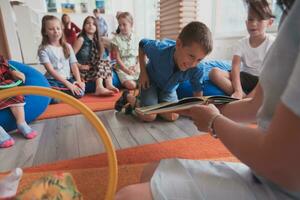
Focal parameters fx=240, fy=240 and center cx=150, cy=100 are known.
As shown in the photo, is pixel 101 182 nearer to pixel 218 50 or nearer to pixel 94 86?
pixel 94 86

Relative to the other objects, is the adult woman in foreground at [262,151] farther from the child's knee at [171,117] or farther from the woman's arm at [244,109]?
the child's knee at [171,117]

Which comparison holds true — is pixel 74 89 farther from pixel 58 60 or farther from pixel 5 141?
pixel 5 141

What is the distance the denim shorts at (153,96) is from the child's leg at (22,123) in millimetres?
591

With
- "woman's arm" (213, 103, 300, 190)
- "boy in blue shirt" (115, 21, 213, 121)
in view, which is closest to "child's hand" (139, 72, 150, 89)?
"boy in blue shirt" (115, 21, 213, 121)

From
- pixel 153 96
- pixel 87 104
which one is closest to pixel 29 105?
pixel 87 104

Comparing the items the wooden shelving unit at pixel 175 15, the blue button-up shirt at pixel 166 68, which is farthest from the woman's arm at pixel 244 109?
the wooden shelving unit at pixel 175 15

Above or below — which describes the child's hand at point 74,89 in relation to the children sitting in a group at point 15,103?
below

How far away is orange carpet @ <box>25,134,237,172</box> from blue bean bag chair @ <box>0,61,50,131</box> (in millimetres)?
441

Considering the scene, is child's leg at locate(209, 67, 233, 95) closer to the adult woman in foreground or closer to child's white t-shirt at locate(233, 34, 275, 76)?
child's white t-shirt at locate(233, 34, 275, 76)

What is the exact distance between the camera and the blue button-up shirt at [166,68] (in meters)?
1.25

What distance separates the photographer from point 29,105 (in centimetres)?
127

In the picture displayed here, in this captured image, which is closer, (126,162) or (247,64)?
(126,162)

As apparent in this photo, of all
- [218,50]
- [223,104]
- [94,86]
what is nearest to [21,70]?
[94,86]

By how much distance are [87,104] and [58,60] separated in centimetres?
49
